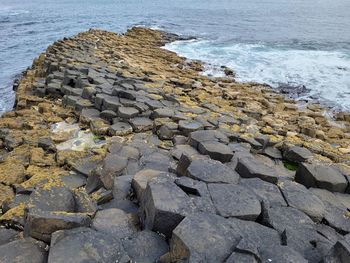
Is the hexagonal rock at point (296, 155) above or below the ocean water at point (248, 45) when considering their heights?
above

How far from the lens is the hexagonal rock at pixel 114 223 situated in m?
3.14

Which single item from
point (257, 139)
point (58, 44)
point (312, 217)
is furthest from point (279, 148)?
point (58, 44)

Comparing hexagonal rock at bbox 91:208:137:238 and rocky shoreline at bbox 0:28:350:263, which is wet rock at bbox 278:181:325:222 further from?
hexagonal rock at bbox 91:208:137:238

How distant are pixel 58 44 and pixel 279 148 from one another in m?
12.4

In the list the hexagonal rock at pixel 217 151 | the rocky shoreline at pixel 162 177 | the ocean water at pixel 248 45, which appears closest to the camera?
the rocky shoreline at pixel 162 177

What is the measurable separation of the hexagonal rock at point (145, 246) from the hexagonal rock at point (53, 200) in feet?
2.45

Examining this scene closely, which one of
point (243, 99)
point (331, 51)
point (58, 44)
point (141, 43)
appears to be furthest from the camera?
point (141, 43)

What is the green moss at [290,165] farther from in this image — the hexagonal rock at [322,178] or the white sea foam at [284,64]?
the white sea foam at [284,64]

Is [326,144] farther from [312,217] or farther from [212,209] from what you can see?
[212,209]

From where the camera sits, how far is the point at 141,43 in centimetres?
2034

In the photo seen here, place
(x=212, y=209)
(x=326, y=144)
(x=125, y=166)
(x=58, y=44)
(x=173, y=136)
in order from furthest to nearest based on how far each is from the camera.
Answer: (x=58, y=44)
(x=326, y=144)
(x=173, y=136)
(x=125, y=166)
(x=212, y=209)

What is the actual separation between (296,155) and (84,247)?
13.8 feet

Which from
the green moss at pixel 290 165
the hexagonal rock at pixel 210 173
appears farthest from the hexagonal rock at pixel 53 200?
the green moss at pixel 290 165

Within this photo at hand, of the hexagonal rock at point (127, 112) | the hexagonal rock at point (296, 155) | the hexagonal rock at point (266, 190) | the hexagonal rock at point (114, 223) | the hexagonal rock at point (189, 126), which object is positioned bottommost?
the hexagonal rock at point (296, 155)
